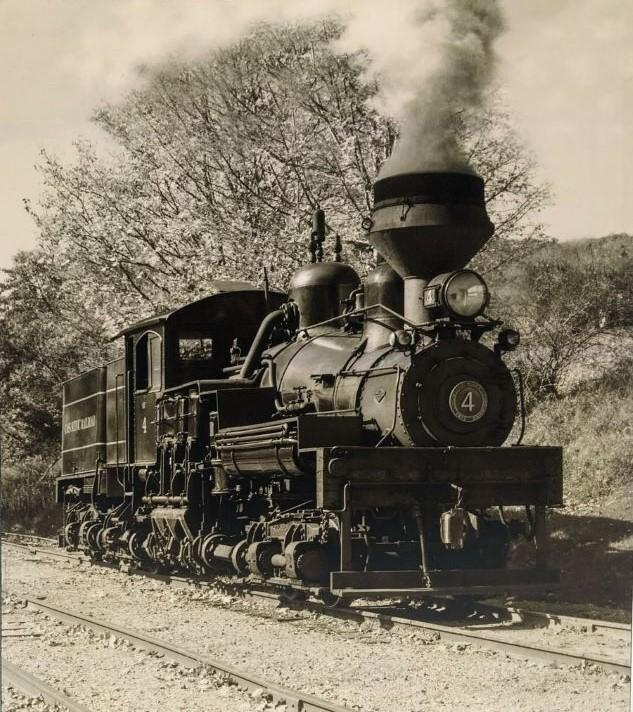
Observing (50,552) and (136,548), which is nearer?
(136,548)

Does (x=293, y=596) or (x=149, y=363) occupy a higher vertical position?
(x=149, y=363)

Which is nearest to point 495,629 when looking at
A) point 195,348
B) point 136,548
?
point 195,348

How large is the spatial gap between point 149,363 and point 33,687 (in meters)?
5.43

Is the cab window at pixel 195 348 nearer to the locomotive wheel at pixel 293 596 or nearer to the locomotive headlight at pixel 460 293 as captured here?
the locomotive wheel at pixel 293 596

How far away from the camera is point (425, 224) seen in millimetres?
7289

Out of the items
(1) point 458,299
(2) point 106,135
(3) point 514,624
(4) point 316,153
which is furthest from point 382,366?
(4) point 316,153

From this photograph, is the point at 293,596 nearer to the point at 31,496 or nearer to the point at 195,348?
the point at 195,348

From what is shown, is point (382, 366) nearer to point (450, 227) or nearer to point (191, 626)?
point (450, 227)

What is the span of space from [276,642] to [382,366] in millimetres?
2119

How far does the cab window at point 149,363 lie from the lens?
399 inches

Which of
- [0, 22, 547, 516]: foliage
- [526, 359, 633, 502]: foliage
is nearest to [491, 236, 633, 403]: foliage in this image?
[526, 359, 633, 502]: foliage

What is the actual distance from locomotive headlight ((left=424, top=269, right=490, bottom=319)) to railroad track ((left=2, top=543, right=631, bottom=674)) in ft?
7.14

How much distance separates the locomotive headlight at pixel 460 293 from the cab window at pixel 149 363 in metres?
3.68

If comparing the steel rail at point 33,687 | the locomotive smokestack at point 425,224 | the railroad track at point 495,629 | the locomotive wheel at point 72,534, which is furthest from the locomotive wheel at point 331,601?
the locomotive wheel at point 72,534
